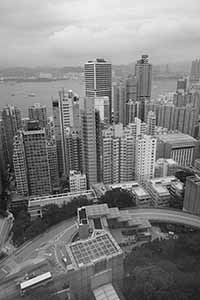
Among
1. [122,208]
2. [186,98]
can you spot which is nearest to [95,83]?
[186,98]

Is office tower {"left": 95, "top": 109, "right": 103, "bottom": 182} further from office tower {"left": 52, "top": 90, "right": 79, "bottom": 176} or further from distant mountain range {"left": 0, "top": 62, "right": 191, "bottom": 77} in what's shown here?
distant mountain range {"left": 0, "top": 62, "right": 191, "bottom": 77}

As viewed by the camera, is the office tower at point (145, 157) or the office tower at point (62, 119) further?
the office tower at point (62, 119)

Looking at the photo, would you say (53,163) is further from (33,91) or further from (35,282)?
(33,91)

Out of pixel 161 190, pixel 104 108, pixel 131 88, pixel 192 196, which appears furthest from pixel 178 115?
pixel 192 196

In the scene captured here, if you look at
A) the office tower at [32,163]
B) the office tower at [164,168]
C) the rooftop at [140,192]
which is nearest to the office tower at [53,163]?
the office tower at [32,163]

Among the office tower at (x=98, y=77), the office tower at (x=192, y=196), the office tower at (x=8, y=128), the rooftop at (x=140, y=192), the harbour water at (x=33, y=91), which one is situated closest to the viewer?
the office tower at (x=192, y=196)

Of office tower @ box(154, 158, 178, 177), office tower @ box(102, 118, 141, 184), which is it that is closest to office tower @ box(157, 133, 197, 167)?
office tower @ box(154, 158, 178, 177)

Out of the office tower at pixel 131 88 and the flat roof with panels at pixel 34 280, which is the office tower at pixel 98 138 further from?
the office tower at pixel 131 88

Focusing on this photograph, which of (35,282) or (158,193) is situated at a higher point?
(35,282)
